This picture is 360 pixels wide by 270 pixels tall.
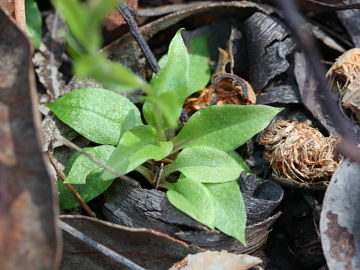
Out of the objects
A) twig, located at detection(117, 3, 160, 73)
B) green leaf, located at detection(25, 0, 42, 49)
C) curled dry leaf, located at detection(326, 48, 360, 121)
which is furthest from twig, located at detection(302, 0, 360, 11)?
green leaf, located at detection(25, 0, 42, 49)

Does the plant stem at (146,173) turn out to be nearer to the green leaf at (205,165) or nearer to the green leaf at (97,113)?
the green leaf at (205,165)

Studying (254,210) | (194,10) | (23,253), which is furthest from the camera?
(194,10)

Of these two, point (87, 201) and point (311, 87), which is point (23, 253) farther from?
point (311, 87)

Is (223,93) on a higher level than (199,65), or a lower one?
lower

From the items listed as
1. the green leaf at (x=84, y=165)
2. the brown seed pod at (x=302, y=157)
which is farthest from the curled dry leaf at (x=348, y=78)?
the green leaf at (x=84, y=165)

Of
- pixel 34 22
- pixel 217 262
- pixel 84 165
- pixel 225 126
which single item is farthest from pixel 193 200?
pixel 34 22

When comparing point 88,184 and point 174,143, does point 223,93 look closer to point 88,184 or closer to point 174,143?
point 174,143

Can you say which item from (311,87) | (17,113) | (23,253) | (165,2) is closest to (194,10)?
(165,2)
